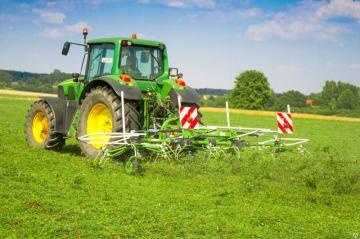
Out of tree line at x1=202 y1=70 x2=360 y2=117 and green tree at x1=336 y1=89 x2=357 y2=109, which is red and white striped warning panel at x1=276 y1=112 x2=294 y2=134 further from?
green tree at x1=336 y1=89 x2=357 y2=109

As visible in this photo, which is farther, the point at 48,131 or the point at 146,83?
the point at 48,131

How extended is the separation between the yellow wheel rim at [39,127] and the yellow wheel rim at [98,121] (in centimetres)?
196

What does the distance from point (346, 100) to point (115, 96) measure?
88544 mm

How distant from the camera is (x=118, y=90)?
9.74 metres

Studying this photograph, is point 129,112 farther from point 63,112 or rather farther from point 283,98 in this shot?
point 283,98

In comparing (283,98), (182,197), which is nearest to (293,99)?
(283,98)

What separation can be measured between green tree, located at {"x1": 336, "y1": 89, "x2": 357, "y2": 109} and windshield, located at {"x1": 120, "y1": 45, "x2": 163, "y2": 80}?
278 feet

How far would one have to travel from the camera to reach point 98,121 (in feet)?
34.9

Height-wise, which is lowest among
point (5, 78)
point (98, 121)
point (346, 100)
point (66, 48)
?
point (98, 121)

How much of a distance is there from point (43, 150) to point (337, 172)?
631 centimetres

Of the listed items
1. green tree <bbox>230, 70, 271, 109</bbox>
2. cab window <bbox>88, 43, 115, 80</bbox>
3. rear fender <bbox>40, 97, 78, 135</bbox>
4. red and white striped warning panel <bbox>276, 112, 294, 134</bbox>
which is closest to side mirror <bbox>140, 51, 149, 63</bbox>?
cab window <bbox>88, 43, 115, 80</bbox>

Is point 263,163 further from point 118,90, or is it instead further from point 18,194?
point 18,194

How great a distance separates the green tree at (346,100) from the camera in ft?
301

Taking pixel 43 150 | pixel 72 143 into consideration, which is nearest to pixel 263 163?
pixel 43 150
